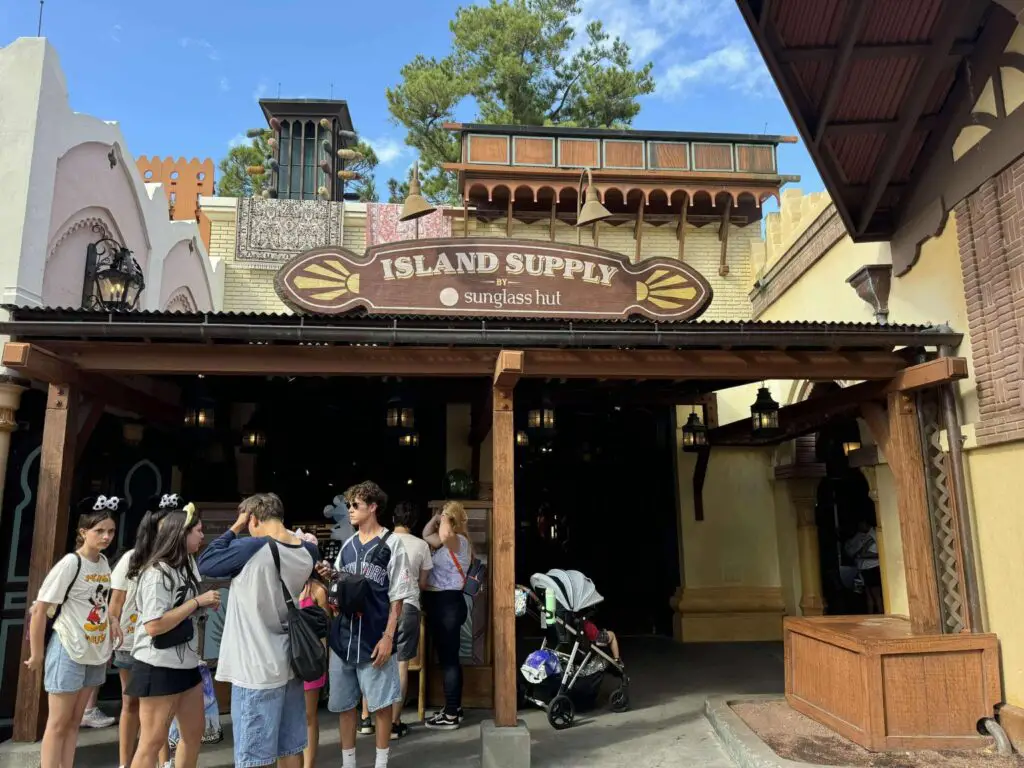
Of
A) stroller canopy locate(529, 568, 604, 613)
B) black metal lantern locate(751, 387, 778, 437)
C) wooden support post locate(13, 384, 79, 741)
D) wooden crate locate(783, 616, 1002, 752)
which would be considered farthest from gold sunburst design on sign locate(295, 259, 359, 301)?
wooden crate locate(783, 616, 1002, 752)

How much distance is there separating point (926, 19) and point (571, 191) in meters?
6.73

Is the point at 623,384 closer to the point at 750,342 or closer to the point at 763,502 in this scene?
the point at 750,342

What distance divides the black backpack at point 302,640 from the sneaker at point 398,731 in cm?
234

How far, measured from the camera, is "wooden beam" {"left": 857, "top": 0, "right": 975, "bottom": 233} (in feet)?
18.4

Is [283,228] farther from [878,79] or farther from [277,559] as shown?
[277,559]

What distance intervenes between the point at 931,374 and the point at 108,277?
7837 millimetres

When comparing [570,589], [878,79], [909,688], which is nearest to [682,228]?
[878,79]

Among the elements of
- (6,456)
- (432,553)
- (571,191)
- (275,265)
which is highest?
(571,191)

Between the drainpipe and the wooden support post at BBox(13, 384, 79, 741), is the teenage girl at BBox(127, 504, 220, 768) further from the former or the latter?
the drainpipe

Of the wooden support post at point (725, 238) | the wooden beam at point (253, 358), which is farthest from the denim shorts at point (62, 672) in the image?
the wooden support post at point (725, 238)

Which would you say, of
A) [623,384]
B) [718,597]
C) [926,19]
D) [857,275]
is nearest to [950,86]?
[926,19]

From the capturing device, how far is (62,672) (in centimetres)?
421

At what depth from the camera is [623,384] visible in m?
8.28

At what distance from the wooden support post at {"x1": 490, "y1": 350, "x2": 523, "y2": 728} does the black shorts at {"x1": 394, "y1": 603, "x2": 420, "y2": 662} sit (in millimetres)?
709
